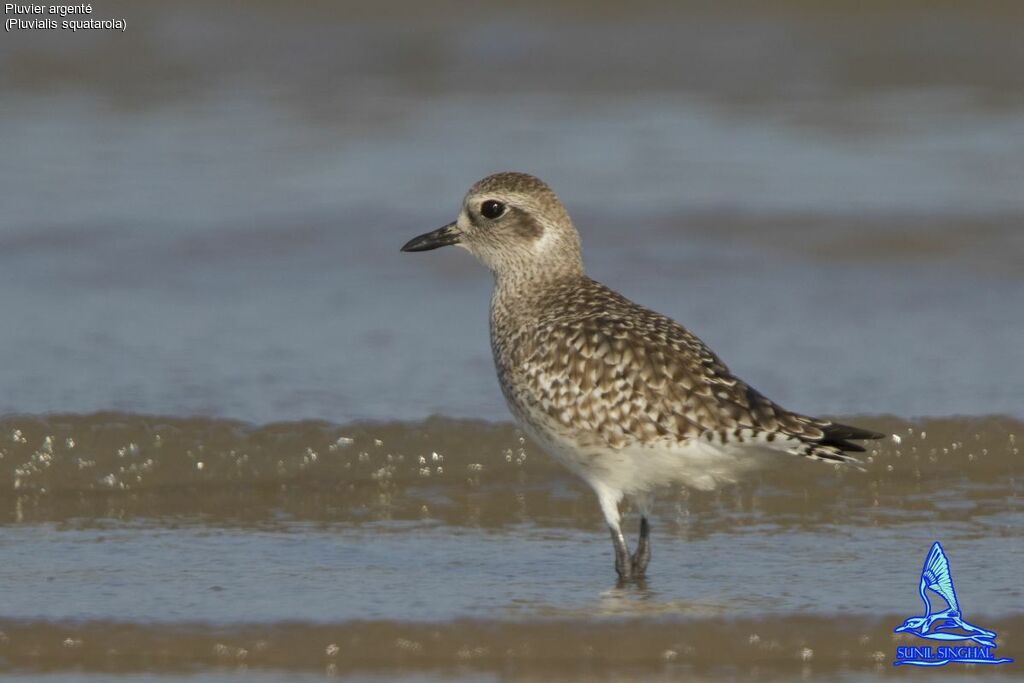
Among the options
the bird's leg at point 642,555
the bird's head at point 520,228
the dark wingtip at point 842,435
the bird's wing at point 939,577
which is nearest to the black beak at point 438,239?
the bird's head at point 520,228

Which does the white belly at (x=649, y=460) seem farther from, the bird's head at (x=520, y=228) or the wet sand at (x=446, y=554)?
the bird's head at (x=520, y=228)

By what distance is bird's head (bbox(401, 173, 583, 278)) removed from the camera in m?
9.20

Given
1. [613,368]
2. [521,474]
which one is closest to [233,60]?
[521,474]

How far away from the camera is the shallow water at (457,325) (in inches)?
309

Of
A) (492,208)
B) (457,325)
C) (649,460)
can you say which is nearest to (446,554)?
(649,460)

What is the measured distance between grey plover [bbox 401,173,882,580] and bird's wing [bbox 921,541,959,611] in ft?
2.00

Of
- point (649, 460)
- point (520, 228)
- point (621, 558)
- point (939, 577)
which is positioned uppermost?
point (520, 228)

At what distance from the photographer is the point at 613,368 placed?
8102mm

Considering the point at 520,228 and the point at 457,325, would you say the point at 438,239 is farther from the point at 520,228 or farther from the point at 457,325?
the point at 457,325

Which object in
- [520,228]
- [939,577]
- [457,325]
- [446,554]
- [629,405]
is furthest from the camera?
[457,325]

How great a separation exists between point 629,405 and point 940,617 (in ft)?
5.52

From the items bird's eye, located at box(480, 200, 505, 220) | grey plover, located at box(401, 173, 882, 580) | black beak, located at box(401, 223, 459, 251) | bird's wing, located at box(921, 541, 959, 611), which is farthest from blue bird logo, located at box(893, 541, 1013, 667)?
black beak, located at box(401, 223, 459, 251)

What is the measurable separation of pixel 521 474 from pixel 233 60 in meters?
13.1

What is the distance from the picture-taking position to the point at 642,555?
27.8 feet
